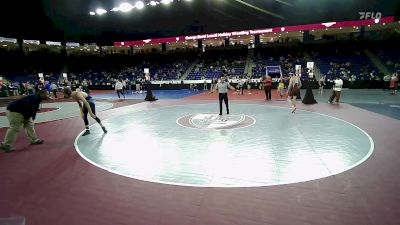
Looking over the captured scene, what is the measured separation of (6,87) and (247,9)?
31.4 metres

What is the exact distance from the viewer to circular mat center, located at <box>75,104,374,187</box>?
5598 millimetres

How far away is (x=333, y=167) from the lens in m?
5.85

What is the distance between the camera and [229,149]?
7402 millimetres

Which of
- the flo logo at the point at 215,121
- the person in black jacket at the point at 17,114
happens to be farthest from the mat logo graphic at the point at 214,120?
the person in black jacket at the point at 17,114

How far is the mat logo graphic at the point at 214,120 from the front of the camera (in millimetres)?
10593

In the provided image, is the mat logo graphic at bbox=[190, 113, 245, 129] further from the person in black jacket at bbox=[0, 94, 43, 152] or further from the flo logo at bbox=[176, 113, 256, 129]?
the person in black jacket at bbox=[0, 94, 43, 152]

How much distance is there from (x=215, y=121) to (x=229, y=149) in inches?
162

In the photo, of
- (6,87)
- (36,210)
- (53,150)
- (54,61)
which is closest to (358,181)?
(36,210)

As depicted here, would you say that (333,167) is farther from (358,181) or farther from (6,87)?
(6,87)

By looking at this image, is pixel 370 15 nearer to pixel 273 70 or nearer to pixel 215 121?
pixel 273 70

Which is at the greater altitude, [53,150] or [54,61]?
[54,61]

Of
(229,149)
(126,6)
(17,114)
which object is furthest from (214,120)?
(126,6)

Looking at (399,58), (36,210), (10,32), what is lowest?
(36,210)

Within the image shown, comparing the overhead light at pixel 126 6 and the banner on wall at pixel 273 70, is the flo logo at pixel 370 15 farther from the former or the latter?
the overhead light at pixel 126 6
